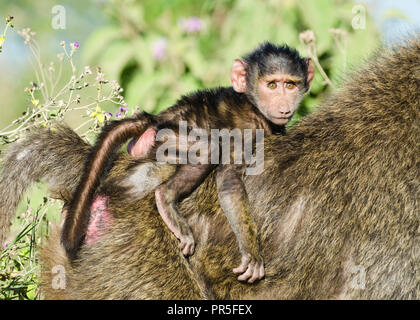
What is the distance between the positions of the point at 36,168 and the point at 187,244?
90cm

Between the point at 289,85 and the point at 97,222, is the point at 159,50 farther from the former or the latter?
the point at 97,222

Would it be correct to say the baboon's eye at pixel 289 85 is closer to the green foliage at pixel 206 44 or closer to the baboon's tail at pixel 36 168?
the baboon's tail at pixel 36 168

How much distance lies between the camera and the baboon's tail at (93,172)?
10.1 feet

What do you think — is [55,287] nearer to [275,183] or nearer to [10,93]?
[275,183]

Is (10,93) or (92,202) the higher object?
(10,93)

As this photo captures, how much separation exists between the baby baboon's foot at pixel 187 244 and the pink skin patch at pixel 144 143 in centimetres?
52

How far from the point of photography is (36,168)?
336cm

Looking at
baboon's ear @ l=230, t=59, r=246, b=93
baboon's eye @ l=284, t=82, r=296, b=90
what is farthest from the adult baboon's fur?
baboon's ear @ l=230, t=59, r=246, b=93

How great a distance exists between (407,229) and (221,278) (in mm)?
929

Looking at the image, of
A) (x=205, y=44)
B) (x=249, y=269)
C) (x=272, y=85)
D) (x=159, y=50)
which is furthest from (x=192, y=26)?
(x=249, y=269)

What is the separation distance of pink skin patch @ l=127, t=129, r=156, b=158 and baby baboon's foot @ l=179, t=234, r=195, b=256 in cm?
52

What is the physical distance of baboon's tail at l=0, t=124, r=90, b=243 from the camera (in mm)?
3322

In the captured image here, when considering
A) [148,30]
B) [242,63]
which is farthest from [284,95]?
[148,30]

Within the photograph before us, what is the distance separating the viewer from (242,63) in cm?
363
